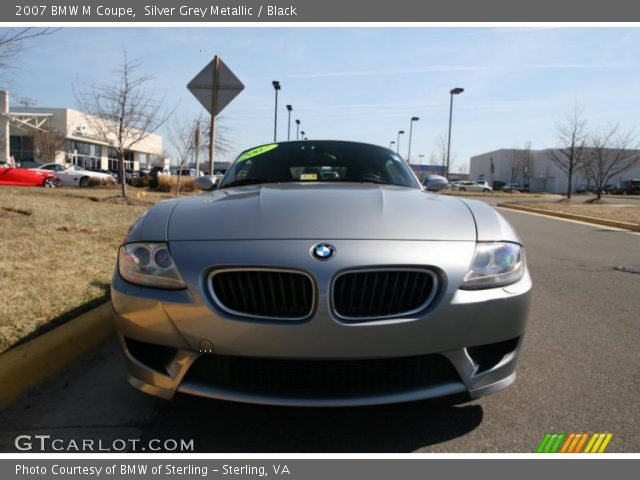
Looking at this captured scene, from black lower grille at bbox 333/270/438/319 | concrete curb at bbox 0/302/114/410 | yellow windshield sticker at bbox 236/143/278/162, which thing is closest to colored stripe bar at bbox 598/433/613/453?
black lower grille at bbox 333/270/438/319

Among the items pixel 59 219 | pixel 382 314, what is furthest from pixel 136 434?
pixel 59 219

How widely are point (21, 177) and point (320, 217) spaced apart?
23700 mm

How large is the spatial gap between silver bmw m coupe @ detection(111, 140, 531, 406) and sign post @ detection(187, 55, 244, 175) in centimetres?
590

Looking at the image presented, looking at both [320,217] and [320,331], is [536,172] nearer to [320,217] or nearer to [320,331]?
[320,217]

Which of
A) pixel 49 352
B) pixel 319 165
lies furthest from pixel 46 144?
pixel 49 352

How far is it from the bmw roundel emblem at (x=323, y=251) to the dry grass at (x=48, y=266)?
225cm

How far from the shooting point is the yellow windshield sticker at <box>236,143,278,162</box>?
436 cm

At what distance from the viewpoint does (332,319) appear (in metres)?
2.11

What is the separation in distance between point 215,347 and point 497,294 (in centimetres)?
124

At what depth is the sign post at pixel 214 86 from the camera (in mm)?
7871

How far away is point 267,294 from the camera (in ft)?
7.20
